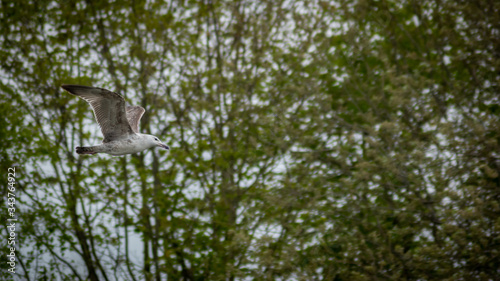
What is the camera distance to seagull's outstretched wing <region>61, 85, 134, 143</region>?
556cm

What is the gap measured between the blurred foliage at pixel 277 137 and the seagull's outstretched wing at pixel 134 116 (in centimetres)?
200

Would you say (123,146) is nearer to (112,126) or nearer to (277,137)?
(112,126)

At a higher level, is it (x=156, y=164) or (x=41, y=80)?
(x=41, y=80)

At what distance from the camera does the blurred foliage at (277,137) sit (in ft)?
23.6

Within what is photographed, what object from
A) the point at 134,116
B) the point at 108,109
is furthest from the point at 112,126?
the point at 134,116

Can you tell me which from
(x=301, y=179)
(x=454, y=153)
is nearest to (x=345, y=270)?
(x=301, y=179)

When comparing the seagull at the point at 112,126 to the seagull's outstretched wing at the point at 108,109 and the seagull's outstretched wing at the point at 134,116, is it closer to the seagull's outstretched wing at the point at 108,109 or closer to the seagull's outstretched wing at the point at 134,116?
the seagull's outstretched wing at the point at 108,109

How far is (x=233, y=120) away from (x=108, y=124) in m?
4.35

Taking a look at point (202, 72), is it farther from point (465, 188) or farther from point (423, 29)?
point (465, 188)

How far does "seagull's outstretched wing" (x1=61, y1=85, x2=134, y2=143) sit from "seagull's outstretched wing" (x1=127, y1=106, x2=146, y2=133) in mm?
941

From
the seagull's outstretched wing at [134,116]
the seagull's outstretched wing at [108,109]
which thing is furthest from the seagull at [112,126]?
the seagull's outstretched wing at [134,116]

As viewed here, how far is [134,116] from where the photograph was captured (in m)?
7.01

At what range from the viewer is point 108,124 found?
19.2 feet

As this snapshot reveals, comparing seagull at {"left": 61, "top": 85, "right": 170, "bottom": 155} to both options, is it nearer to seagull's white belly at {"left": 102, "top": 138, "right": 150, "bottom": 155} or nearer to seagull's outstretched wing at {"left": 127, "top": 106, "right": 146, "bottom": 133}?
seagull's white belly at {"left": 102, "top": 138, "right": 150, "bottom": 155}
